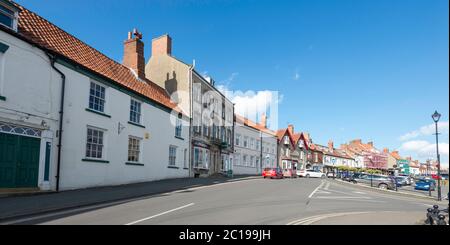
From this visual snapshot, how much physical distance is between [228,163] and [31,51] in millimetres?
29831

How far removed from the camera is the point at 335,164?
280ft

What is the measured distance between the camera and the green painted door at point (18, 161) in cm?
1238

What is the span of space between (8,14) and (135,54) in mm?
12553

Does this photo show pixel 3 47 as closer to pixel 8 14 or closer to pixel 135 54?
pixel 8 14

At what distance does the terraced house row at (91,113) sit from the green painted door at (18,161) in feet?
0.13

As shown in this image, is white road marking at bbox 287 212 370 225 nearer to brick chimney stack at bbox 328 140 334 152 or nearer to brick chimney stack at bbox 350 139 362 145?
brick chimney stack at bbox 328 140 334 152

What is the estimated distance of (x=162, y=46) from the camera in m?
32.2

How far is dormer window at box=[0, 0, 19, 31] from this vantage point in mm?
Answer: 13052

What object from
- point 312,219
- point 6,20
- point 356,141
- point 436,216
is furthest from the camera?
point 356,141

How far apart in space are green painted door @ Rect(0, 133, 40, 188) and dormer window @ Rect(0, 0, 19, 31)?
4.71 metres

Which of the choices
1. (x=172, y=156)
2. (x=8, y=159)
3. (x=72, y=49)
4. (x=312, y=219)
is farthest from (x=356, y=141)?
(x=8, y=159)

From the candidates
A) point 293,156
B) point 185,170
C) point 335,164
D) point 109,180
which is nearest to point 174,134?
point 185,170
